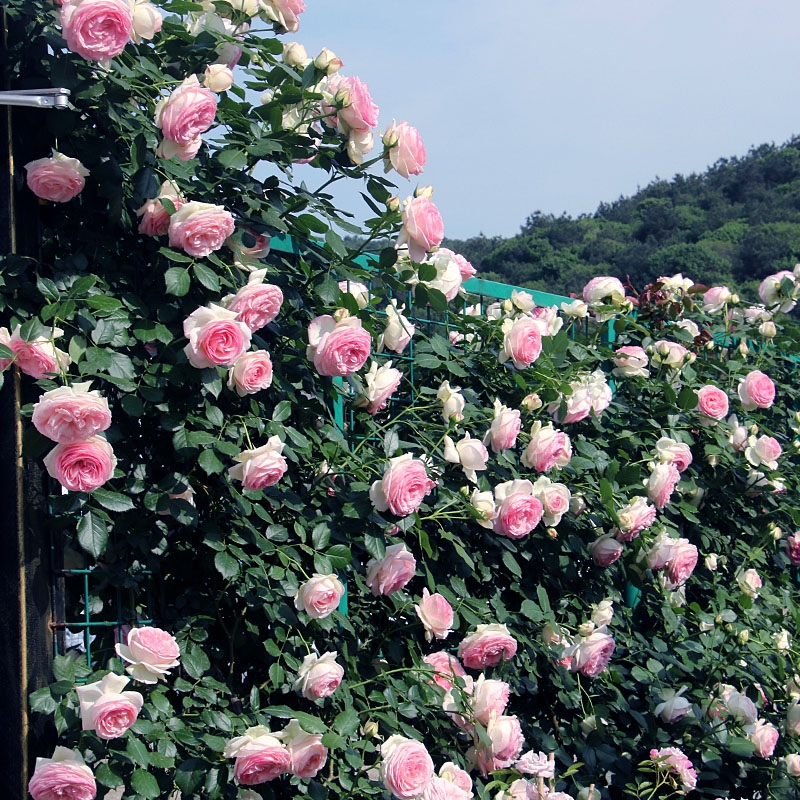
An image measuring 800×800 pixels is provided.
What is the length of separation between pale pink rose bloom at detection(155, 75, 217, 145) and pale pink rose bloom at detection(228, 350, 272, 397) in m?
0.38

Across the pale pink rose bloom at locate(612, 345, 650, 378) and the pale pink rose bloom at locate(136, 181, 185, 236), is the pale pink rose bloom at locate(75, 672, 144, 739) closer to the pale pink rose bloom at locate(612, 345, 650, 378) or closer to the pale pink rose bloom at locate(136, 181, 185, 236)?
the pale pink rose bloom at locate(136, 181, 185, 236)

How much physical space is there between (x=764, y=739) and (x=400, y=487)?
48.5 inches

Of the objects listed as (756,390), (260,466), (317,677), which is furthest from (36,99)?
(756,390)

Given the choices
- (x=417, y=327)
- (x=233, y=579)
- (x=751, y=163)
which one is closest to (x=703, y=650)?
(x=417, y=327)

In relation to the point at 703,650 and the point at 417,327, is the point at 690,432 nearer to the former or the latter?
the point at 703,650

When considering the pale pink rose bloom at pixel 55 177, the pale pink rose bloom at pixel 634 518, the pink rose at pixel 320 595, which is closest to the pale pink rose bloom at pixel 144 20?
the pale pink rose bloom at pixel 55 177

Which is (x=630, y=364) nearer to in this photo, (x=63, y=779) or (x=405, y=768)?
(x=405, y=768)

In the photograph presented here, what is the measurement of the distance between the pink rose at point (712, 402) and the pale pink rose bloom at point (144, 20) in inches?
70.1

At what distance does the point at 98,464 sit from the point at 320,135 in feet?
2.64

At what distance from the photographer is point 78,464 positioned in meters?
1.44

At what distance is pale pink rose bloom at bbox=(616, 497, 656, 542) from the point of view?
7.24 feet

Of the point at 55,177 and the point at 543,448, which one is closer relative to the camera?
the point at 55,177

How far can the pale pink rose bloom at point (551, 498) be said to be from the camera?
2.08 m

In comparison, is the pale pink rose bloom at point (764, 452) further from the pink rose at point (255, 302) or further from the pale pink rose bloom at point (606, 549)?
the pink rose at point (255, 302)
